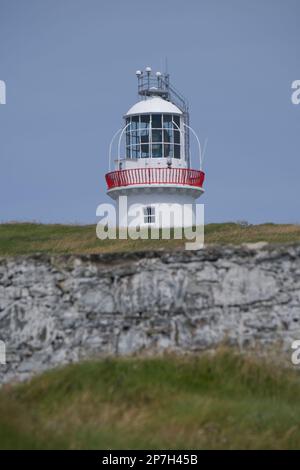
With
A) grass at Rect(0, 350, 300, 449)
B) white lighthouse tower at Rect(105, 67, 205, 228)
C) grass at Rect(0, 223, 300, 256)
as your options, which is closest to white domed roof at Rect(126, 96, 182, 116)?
white lighthouse tower at Rect(105, 67, 205, 228)

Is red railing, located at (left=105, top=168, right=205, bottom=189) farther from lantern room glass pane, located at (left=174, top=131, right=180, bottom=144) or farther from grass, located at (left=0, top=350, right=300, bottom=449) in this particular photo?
grass, located at (left=0, top=350, right=300, bottom=449)

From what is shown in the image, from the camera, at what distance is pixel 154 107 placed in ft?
116

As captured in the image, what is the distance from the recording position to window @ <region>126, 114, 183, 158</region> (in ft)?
115

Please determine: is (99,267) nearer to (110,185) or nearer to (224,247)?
(224,247)

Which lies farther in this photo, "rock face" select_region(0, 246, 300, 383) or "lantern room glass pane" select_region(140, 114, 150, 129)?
"lantern room glass pane" select_region(140, 114, 150, 129)

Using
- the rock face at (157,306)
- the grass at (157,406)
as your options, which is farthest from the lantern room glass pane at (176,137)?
the grass at (157,406)

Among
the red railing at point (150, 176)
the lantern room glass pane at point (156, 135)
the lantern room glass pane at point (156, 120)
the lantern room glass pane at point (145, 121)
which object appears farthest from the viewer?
the lantern room glass pane at point (145, 121)

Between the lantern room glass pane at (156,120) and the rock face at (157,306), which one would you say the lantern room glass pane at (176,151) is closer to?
the lantern room glass pane at (156,120)

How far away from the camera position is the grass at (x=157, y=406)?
11.0 m

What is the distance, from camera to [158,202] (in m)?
34.9

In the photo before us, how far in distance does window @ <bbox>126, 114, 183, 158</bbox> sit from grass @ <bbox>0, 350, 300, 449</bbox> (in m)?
21.0

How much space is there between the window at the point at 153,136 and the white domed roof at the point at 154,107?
6.8 inches
